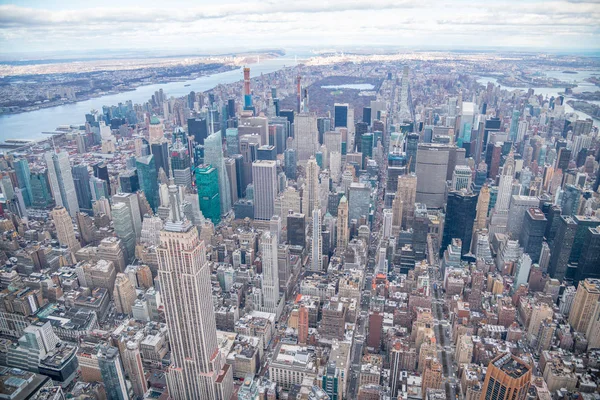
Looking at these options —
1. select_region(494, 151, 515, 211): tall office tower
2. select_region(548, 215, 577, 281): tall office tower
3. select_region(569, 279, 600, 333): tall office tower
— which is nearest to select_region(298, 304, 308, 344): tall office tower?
select_region(569, 279, 600, 333): tall office tower

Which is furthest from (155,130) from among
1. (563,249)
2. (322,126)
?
(563,249)

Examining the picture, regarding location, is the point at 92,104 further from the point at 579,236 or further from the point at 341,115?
the point at 579,236

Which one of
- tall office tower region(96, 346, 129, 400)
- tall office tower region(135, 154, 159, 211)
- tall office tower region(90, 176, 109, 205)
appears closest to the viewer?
tall office tower region(96, 346, 129, 400)

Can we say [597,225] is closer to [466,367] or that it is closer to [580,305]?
[580,305]

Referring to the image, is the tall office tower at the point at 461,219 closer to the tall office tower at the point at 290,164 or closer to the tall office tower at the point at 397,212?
the tall office tower at the point at 397,212

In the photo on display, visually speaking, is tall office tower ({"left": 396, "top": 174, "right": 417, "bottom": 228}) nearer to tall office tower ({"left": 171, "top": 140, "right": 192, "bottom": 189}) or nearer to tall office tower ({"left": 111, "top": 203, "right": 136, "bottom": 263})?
tall office tower ({"left": 171, "top": 140, "right": 192, "bottom": 189})
